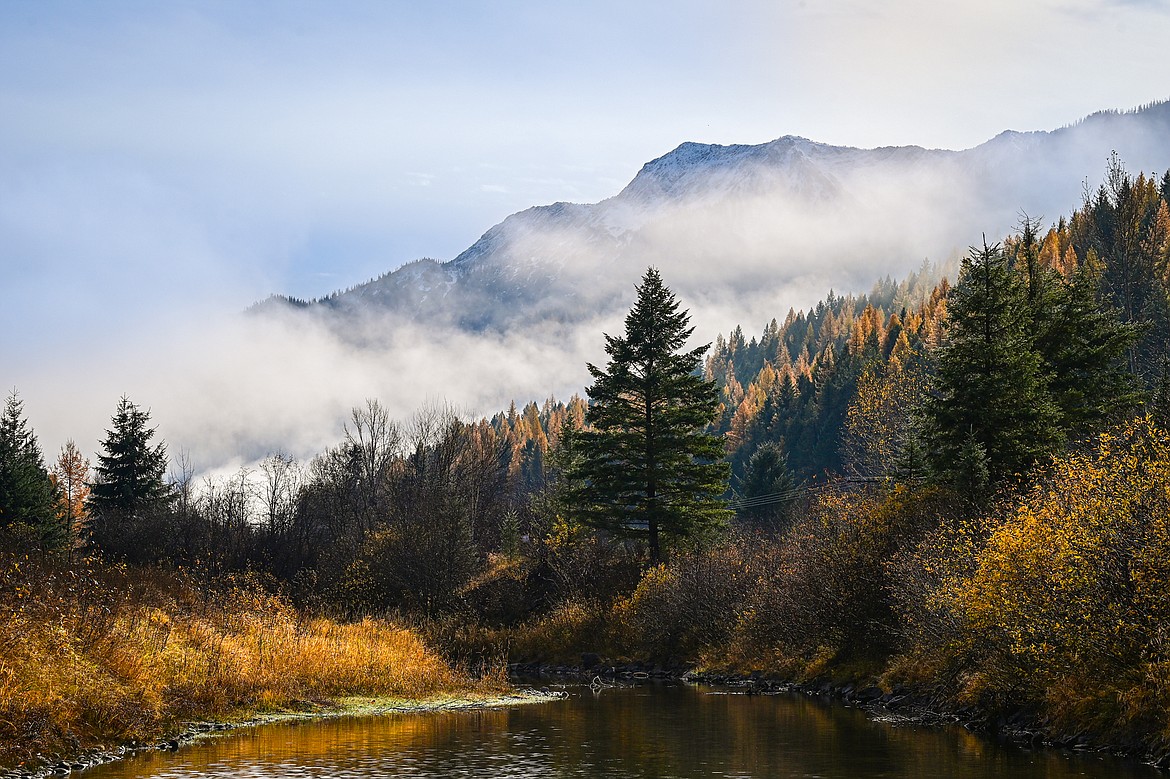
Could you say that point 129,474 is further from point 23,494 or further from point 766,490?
point 766,490

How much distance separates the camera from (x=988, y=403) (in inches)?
1489

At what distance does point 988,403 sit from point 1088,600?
15709mm

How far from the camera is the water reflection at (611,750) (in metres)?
21.2

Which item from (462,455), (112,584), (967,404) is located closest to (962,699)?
(967,404)

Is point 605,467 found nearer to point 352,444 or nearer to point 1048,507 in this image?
point 1048,507

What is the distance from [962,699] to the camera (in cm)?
3003

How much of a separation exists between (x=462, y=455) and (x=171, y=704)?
74157mm

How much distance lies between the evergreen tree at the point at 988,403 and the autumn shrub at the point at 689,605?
15.4 meters

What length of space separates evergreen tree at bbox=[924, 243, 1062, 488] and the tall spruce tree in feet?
74.5

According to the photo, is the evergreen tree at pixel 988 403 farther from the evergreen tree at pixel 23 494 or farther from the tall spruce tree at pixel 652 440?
the evergreen tree at pixel 23 494

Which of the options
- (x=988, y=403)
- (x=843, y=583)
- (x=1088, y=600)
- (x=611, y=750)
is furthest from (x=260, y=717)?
(x=988, y=403)

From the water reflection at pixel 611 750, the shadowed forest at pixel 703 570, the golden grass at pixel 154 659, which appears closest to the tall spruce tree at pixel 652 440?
the shadowed forest at pixel 703 570

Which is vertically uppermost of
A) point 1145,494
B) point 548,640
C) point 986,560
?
point 1145,494

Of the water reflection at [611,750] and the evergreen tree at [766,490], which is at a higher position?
the evergreen tree at [766,490]
